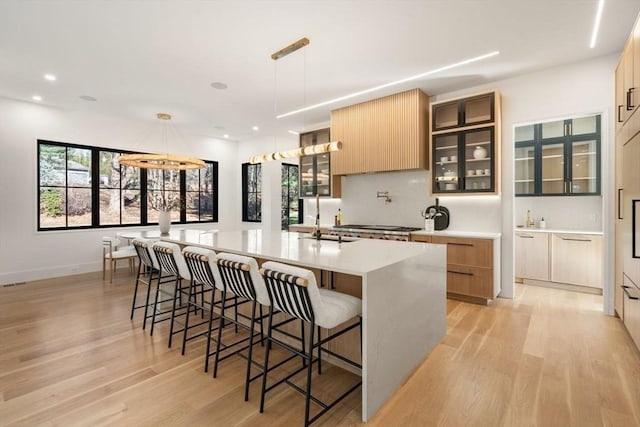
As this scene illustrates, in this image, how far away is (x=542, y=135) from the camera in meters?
5.03

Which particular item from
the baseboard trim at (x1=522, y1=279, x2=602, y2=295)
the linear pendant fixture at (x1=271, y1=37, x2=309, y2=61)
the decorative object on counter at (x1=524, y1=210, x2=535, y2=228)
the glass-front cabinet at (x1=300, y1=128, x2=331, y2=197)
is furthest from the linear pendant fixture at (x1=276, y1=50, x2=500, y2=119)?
the baseboard trim at (x1=522, y1=279, x2=602, y2=295)

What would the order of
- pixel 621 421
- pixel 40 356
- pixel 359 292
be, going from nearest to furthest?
pixel 621 421
pixel 359 292
pixel 40 356

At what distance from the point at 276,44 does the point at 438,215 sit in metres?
3.16

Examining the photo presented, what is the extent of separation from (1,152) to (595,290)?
8.92 m

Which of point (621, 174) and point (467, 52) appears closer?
point (621, 174)

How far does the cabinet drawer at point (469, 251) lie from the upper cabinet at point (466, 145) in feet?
2.22

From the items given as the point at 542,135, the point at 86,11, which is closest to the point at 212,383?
the point at 86,11

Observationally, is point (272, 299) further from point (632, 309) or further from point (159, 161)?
point (159, 161)

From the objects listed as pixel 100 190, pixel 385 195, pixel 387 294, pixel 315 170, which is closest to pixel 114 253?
pixel 100 190

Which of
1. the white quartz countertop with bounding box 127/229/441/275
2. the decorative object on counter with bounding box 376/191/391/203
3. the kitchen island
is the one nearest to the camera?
the kitchen island

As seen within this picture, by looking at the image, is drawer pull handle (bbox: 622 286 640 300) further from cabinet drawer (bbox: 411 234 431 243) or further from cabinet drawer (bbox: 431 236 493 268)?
cabinet drawer (bbox: 411 234 431 243)

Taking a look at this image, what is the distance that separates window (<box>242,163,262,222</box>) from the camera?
7863mm

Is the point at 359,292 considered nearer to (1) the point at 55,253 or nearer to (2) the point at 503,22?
(2) the point at 503,22

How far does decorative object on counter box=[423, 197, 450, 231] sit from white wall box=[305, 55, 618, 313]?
0.08 meters
